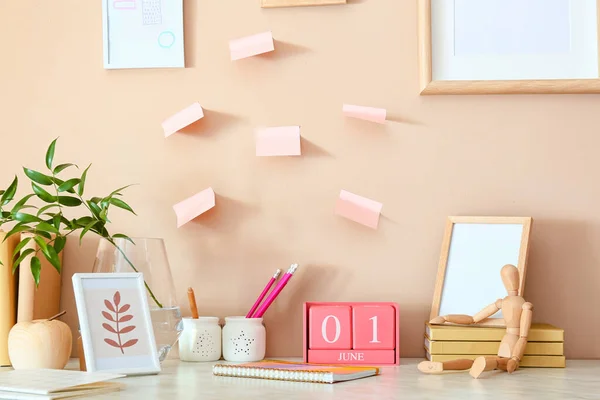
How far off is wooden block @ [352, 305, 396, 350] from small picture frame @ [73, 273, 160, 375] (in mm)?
309

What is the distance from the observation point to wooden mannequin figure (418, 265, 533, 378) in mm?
1056

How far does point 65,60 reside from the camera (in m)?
1.38

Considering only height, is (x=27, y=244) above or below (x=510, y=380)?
above

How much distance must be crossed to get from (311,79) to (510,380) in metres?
0.62

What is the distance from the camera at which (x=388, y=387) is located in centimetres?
97

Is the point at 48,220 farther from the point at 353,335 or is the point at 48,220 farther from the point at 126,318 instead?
the point at 353,335

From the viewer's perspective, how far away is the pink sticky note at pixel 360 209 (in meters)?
1.31

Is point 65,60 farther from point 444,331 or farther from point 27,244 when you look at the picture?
point 444,331

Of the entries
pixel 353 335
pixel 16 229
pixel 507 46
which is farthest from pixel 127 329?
pixel 507 46

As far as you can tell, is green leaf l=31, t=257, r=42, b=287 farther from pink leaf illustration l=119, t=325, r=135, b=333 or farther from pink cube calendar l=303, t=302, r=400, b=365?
pink cube calendar l=303, t=302, r=400, b=365

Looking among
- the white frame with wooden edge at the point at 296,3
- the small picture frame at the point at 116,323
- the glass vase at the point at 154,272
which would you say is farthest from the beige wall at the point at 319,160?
the small picture frame at the point at 116,323

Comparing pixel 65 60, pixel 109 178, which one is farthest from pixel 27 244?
pixel 65 60

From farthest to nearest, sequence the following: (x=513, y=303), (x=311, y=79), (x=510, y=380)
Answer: (x=311, y=79) < (x=513, y=303) < (x=510, y=380)

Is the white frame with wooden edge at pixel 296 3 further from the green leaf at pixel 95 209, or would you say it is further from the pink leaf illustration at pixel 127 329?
the pink leaf illustration at pixel 127 329
